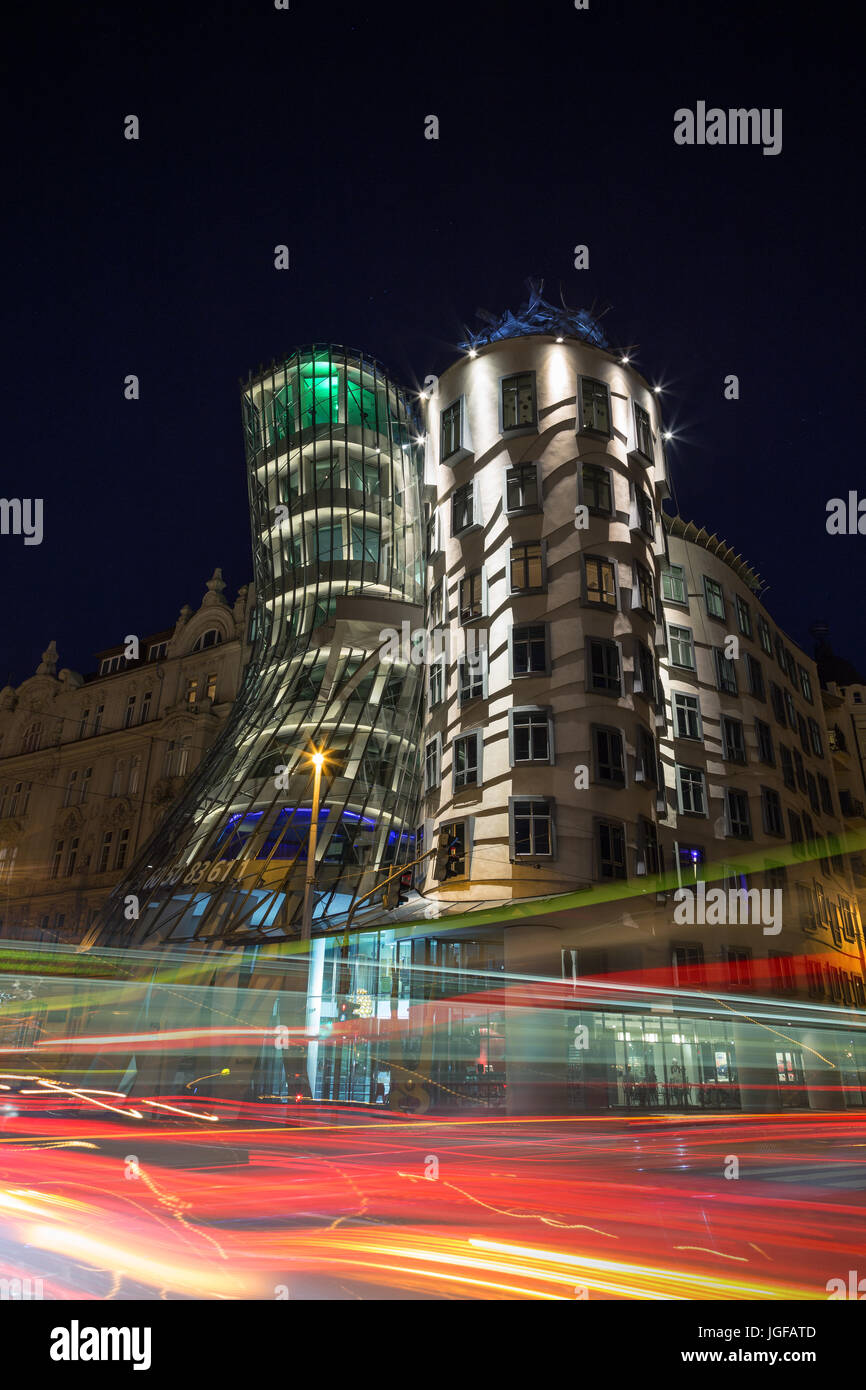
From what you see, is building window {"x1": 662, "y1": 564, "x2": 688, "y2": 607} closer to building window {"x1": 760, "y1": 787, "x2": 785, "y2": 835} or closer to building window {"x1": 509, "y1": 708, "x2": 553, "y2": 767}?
building window {"x1": 760, "y1": 787, "x2": 785, "y2": 835}

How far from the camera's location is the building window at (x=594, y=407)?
32688 mm

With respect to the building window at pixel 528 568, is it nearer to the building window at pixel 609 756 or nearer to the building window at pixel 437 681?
the building window at pixel 437 681

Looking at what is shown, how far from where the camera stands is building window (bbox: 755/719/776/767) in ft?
132

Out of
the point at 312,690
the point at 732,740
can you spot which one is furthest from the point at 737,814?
the point at 312,690

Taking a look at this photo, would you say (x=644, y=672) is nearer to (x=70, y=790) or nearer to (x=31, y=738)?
(x=70, y=790)

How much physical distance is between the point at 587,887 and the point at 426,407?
20209 millimetres

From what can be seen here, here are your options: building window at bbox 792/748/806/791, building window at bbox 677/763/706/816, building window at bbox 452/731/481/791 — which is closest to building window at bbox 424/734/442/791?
building window at bbox 452/731/481/791

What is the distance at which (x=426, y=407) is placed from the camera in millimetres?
37312

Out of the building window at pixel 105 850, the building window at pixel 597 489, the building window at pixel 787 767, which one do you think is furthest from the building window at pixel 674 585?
the building window at pixel 105 850

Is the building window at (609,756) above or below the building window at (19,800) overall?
below

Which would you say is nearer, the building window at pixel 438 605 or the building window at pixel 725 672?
the building window at pixel 438 605

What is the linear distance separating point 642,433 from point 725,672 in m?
10.8

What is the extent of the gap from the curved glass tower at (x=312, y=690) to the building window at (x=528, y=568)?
314 inches
